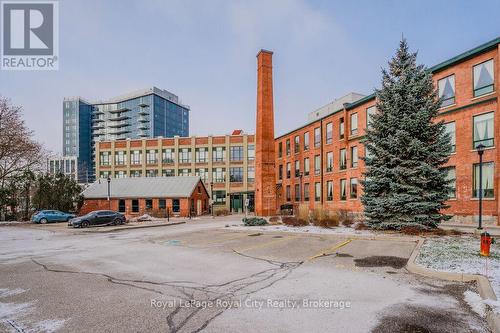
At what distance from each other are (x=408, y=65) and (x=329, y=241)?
37.6ft

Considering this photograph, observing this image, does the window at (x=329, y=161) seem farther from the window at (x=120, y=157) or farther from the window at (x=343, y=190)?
the window at (x=120, y=157)

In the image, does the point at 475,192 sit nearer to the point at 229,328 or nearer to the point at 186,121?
the point at 229,328

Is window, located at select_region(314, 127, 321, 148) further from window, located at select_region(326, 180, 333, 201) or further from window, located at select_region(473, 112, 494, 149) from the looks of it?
window, located at select_region(473, 112, 494, 149)

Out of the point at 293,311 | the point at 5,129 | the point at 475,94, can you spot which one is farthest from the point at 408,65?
the point at 5,129

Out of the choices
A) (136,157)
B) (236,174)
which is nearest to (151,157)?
(136,157)

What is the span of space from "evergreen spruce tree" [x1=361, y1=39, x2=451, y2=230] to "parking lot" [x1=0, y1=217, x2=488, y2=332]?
6.48m

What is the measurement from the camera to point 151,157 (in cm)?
6525

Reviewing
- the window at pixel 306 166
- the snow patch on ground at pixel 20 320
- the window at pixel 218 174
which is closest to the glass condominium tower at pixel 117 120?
the window at pixel 218 174

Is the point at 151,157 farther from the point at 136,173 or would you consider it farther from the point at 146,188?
the point at 146,188

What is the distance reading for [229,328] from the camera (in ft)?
16.4

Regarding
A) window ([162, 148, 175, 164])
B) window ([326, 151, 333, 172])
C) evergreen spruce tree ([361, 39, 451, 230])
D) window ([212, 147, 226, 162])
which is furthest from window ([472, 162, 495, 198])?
window ([162, 148, 175, 164])

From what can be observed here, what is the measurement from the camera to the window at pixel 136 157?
216 feet

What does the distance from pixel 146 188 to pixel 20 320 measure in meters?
43.5

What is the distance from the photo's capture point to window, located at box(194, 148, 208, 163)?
6328cm
